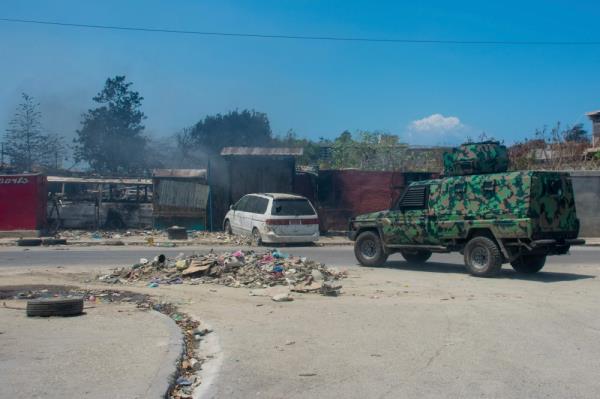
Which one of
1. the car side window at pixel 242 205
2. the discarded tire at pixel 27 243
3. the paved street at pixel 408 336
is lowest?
the discarded tire at pixel 27 243

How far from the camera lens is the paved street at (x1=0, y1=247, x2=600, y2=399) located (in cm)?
577

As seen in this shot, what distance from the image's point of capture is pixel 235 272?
12.8 metres

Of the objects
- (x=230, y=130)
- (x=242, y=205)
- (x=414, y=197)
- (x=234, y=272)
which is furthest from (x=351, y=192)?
(x=230, y=130)

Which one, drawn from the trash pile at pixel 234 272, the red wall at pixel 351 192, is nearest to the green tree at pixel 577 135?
the red wall at pixel 351 192

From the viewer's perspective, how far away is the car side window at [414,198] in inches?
572

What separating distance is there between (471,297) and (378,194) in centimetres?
1537

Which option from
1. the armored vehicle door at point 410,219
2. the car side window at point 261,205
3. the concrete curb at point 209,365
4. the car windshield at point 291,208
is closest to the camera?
the concrete curb at point 209,365

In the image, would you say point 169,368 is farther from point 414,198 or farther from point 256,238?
point 256,238

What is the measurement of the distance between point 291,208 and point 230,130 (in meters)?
41.5

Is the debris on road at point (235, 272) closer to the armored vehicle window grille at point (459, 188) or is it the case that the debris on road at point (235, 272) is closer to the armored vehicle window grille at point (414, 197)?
the armored vehicle window grille at point (414, 197)

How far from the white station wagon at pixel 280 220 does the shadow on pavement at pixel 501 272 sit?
5026mm

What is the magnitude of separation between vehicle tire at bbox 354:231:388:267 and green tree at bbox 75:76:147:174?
34072mm

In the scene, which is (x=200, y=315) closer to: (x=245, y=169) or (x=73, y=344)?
(x=73, y=344)

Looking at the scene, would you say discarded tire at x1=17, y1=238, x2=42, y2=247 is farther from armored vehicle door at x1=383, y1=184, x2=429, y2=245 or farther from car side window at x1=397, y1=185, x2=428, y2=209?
car side window at x1=397, y1=185, x2=428, y2=209
